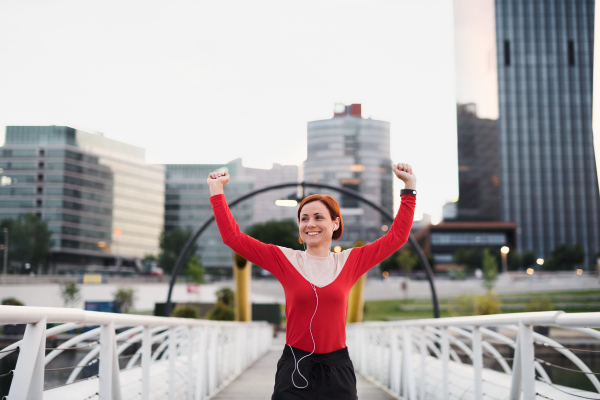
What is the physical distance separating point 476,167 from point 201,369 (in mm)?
107626

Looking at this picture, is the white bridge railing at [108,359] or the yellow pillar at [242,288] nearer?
the white bridge railing at [108,359]

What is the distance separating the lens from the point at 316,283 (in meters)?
2.45

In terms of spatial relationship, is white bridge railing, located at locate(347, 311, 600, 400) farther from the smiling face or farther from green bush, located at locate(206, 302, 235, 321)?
green bush, located at locate(206, 302, 235, 321)

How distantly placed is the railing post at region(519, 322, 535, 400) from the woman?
967 millimetres

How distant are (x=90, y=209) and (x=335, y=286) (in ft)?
332

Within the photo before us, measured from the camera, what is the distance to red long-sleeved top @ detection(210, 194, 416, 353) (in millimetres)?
2387

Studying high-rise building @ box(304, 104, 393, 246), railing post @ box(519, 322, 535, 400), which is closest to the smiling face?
railing post @ box(519, 322, 535, 400)

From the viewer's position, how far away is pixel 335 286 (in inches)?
95.9

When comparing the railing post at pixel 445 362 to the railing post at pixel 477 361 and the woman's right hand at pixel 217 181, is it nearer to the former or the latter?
the railing post at pixel 477 361

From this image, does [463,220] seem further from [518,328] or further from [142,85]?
[518,328]

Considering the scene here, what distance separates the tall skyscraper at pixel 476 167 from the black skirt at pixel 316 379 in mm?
103407

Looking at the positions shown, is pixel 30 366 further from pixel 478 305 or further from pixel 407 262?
pixel 407 262

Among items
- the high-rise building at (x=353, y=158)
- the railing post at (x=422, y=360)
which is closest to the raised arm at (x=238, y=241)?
the railing post at (x=422, y=360)

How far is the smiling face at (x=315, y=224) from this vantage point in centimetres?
259
